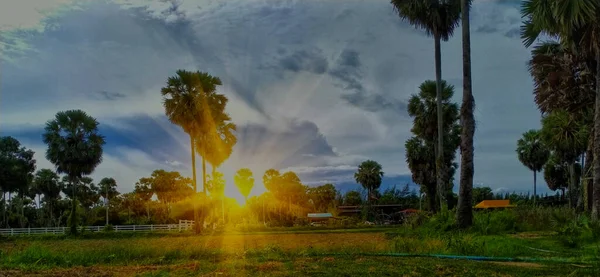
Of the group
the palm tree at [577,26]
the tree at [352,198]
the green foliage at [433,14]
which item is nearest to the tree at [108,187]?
the tree at [352,198]

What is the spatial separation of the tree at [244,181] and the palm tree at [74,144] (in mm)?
34189

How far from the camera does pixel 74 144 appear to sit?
121 feet

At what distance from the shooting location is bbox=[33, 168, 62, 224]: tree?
6081cm

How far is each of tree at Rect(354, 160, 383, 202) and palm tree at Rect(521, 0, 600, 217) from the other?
143 feet

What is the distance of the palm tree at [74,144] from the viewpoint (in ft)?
120

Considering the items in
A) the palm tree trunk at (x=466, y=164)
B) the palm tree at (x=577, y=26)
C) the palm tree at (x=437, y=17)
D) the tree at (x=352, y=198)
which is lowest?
the tree at (x=352, y=198)

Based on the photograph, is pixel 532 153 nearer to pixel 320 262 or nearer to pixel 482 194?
pixel 482 194

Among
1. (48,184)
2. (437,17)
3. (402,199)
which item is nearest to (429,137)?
(437,17)

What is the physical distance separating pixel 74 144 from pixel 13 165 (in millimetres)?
9294

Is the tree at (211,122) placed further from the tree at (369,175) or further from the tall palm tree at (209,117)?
the tree at (369,175)

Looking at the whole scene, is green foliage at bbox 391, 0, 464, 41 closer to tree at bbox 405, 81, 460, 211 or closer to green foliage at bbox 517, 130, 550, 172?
tree at bbox 405, 81, 460, 211

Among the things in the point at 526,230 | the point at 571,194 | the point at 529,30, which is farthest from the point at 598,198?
the point at 571,194

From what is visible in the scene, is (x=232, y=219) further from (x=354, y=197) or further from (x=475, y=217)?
(x=475, y=217)

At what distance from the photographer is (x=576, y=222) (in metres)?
12.5
